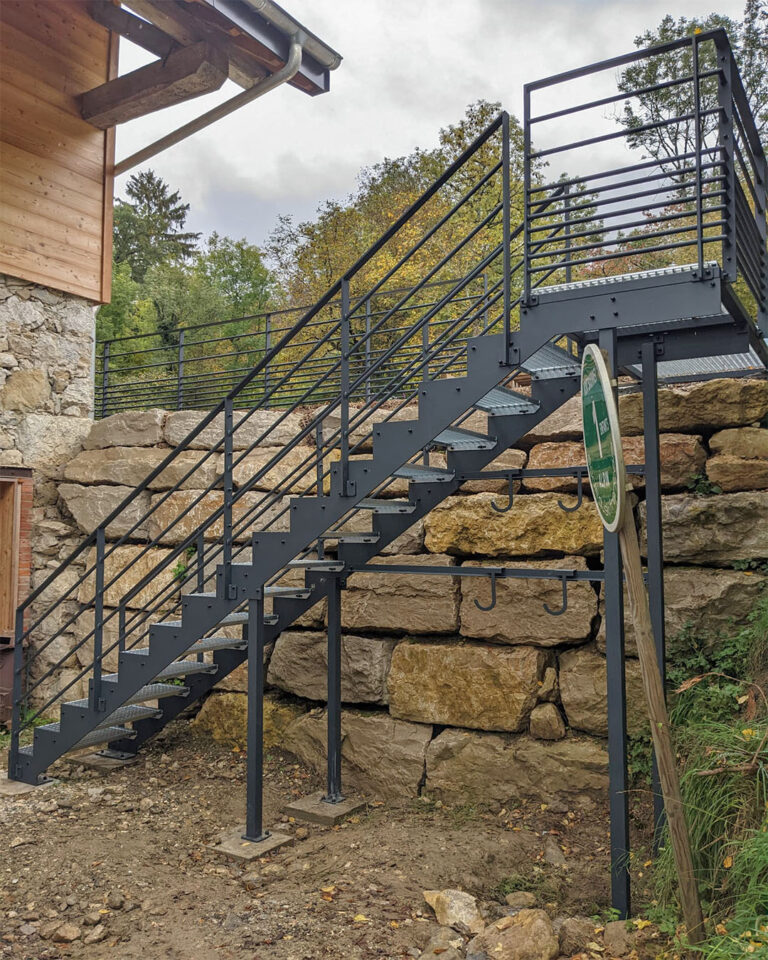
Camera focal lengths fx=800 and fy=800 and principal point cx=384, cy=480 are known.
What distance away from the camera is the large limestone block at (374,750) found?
241 inches

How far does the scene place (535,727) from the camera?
577cm

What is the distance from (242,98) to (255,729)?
21.2 ft

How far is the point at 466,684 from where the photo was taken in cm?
605

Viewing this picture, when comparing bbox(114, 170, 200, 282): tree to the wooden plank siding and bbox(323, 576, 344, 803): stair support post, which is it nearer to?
the wooden plank siding

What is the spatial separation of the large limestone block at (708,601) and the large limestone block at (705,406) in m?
1.04

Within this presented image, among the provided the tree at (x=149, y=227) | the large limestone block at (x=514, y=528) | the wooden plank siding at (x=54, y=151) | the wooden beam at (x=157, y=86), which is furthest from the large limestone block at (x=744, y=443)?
the tree at (x=149, y=227)

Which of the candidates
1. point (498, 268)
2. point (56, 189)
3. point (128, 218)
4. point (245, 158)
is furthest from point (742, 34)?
point (245, 158)

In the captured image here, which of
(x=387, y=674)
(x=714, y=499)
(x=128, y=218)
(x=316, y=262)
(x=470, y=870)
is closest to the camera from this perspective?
(x=470, y=870)

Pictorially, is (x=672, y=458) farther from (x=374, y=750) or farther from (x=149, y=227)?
(x=149, y=227)

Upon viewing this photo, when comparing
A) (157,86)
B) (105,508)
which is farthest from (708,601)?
(157,86)

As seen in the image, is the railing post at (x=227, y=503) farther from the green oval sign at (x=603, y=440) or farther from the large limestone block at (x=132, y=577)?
the large limestone block at (x=132, y=577)

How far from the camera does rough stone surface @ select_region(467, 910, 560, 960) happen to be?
362cm

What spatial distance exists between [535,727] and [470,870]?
4.25 feet

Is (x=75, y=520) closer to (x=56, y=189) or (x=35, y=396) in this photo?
(x=35, y=396)
